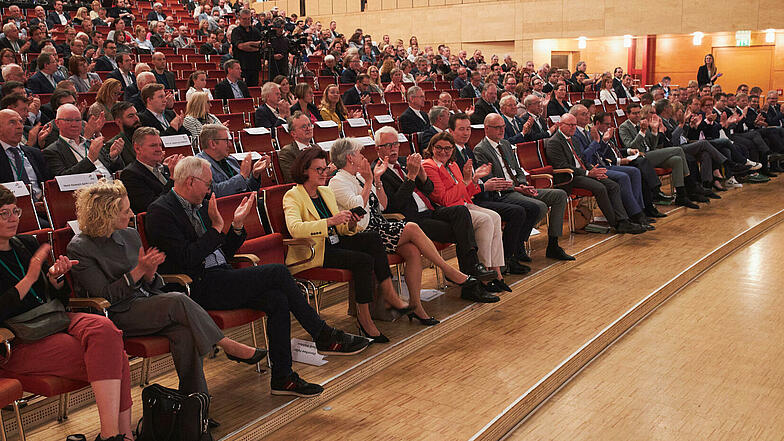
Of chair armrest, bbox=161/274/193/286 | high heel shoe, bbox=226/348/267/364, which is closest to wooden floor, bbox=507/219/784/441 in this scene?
high heel shoe, bbox=226/348/267/364

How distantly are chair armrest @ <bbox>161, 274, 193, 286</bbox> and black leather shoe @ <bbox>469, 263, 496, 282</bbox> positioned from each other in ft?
5.89

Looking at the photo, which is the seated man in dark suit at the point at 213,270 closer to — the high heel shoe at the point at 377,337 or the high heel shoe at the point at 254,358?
the high heel shoe at the point at 254,358

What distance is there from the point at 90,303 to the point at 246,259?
2.53 ft

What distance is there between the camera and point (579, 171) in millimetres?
5504

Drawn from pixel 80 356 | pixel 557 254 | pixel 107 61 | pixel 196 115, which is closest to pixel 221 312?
pixel 80 356

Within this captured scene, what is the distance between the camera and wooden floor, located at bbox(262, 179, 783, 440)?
2590mm

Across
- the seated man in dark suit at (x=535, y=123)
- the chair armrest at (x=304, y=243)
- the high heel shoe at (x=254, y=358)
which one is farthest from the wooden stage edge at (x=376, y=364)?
the seated man in dark suit at (x=535, y=123)

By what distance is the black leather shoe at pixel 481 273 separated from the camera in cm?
395

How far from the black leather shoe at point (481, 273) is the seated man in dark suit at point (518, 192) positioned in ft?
2.16

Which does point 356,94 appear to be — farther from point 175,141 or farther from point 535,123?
point 175,141

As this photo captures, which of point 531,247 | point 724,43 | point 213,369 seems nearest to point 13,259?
point 213,369

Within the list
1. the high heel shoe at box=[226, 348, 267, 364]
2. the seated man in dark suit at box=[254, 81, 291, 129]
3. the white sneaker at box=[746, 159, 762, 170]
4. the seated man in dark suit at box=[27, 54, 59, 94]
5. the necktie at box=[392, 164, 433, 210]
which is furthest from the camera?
the white sneaker at box=[746, 159, 762, 170]

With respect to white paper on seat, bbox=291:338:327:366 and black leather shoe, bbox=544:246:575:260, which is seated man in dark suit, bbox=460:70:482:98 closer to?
black leather shoe, bbox=544:246:575:260

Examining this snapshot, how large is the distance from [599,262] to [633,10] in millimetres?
11894
